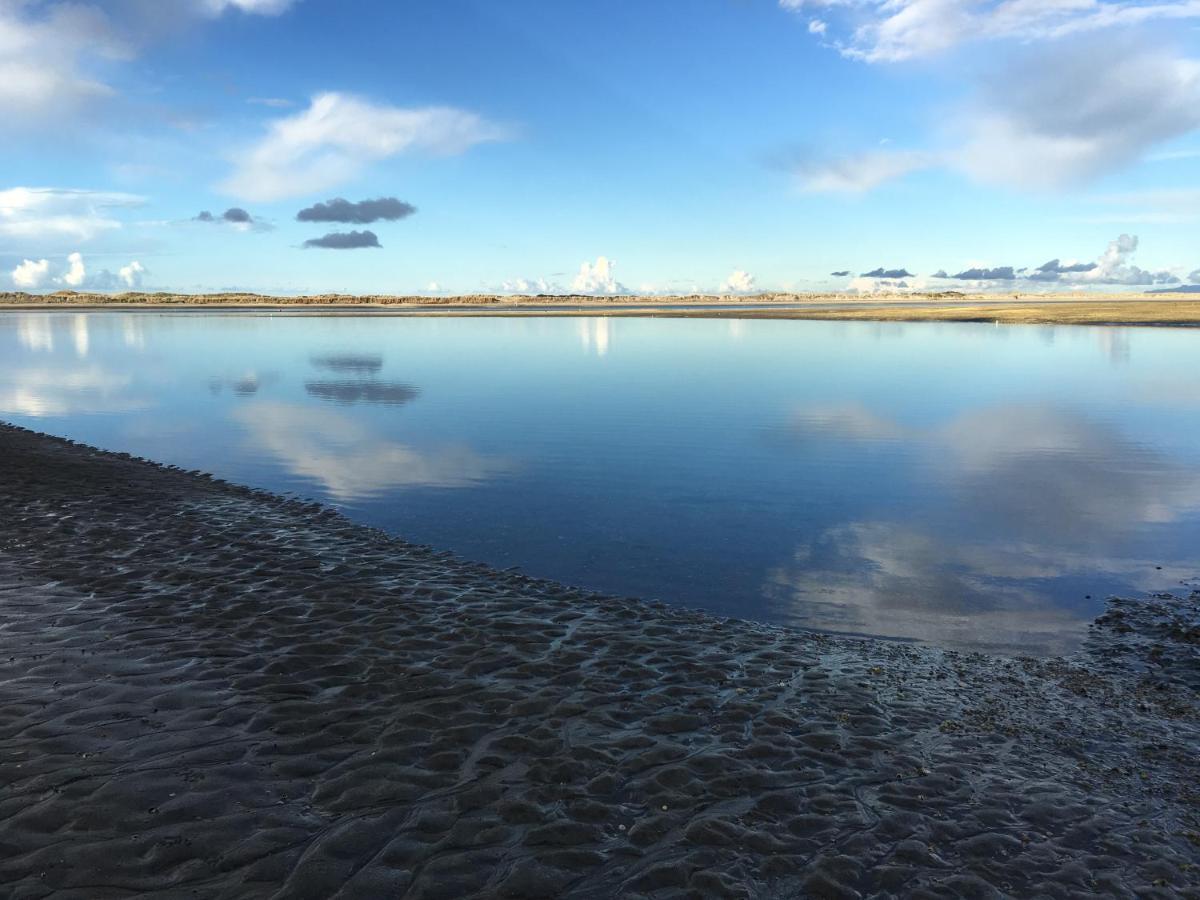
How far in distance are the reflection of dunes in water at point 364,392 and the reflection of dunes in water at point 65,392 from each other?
26.1 ft

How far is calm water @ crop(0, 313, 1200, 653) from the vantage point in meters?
13.5

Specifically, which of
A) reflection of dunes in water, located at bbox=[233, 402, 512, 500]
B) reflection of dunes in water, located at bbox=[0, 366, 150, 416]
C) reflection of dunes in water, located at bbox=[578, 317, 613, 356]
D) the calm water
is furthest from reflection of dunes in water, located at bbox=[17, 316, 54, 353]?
reflection of dunes in water, located at bbox=[233, 402, 512, 500]

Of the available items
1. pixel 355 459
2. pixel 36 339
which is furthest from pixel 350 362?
pixel 36 339

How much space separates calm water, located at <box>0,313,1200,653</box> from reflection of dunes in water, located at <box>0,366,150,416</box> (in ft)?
1.00

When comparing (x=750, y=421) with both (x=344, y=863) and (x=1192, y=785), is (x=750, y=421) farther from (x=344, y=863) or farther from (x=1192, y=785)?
(x=344, y=863)

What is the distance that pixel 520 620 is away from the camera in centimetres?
1117

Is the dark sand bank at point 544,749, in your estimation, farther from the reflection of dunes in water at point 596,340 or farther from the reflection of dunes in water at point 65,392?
the reflection of dunes in water at point 596,340

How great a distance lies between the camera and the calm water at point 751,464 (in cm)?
1348

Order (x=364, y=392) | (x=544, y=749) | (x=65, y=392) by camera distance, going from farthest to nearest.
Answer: (x=65, y=392) < (x=364, y=392) < (x=544, y=749)

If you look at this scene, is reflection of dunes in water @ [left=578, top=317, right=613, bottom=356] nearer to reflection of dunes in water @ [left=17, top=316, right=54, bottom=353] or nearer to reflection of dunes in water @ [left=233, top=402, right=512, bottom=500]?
reflection of dunes in water @ [left=233, top=402, right=512, bottom=500]

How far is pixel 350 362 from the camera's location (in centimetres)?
5319

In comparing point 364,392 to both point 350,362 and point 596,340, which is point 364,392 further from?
point 596,340

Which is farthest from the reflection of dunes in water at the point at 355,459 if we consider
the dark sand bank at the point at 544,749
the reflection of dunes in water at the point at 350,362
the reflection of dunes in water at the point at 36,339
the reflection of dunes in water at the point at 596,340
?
the reflection of dunes in water at the point at 36,339

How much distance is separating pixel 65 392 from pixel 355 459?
26062 mm
